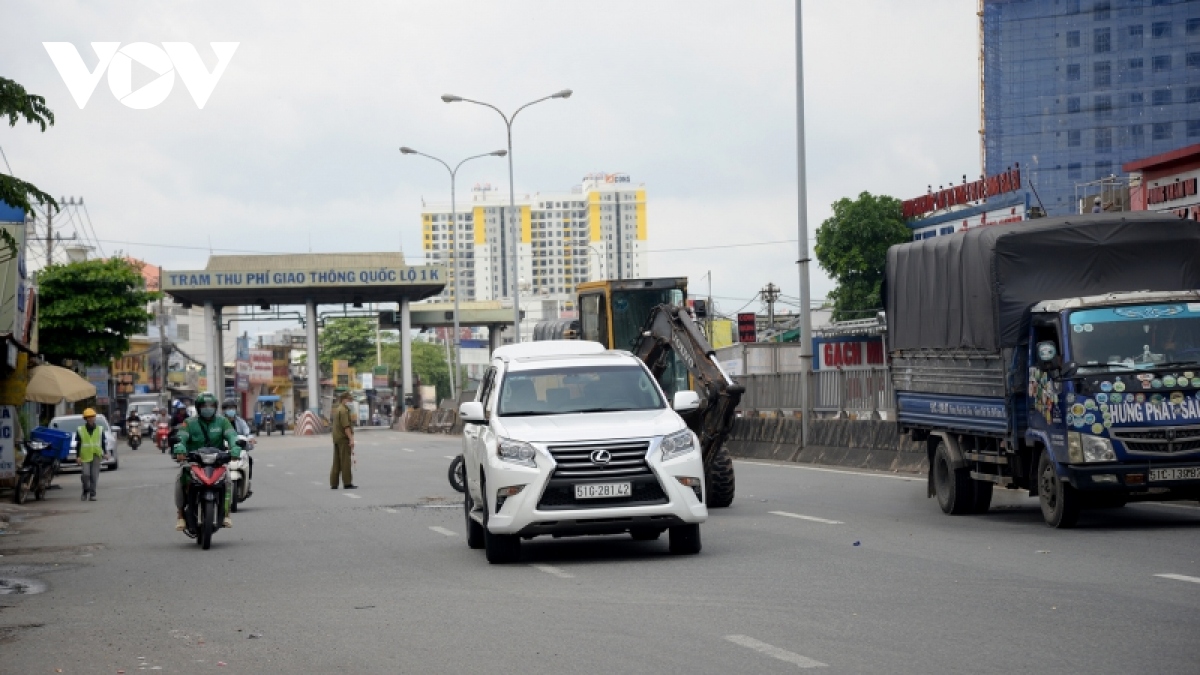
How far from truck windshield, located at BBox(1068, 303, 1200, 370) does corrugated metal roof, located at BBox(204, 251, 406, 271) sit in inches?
2653

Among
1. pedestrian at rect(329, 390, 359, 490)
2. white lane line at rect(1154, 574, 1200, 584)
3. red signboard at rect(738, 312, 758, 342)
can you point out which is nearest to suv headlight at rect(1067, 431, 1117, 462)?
white lane line at rect(1154, 574, 1200, 584)

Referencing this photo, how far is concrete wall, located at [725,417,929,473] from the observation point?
25469 mm

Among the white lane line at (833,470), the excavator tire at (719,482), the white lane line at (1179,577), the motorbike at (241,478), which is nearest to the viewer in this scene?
the white lane line at (1179,577)

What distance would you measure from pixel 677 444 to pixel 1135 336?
4.70 meters

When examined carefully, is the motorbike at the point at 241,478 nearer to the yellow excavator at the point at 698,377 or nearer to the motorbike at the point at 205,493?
the motorbike at the point at 205,493

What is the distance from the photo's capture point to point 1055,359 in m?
14.6

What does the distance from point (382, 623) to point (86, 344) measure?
51.6 m

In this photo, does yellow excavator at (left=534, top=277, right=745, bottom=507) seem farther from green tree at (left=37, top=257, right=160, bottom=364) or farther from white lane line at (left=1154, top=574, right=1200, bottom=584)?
green tree at (left=37, top=257, right=160, bottom=364)

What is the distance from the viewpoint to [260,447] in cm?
5641

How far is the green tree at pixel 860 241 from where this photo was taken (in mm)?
77125

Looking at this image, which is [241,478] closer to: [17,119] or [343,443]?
[343,443]

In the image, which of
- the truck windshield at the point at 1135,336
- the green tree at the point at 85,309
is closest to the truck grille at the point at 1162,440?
the truck windshield at the point at 1135,336

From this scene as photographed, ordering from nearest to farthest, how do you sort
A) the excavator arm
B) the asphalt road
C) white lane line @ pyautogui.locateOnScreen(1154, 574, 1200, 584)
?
the asphalt road < white lane line @ pyautogui.locateOnScreen(1154, 574, 1200, 584) < the excavator arm

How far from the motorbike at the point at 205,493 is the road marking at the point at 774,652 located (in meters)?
9.56
